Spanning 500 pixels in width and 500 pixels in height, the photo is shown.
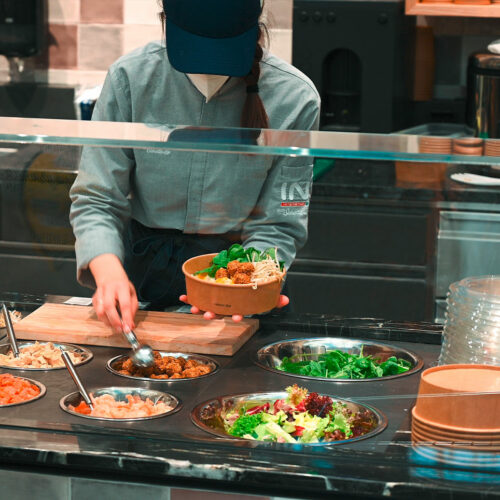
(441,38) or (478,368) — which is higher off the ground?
(441,38)

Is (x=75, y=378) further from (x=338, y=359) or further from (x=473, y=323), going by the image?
(x=473, y=323)

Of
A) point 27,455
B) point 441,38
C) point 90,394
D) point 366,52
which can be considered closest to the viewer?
point 27,455

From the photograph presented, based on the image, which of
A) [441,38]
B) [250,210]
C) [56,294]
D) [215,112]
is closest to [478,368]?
[250,210]

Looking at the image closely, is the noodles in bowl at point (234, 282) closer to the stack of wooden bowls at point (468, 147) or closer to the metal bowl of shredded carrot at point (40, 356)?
the metal bowl of shredded carrot at point (40, 356)

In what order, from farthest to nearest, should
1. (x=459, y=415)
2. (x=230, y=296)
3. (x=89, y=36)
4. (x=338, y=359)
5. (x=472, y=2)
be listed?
(x=89, y=36) < (x=472, y=2) < (x=338, y=359) < (x=230, y=296) < (x=459, y=415)

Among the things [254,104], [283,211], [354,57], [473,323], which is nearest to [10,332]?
[283,211]

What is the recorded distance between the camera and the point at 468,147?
4.69ft

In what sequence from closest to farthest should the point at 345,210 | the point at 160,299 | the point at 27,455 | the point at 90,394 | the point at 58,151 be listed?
the point at 27,455 < the point at 90,394 < the point at 58,151 < the point at 160,299 < the point at 345,210

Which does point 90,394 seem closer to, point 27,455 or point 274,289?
point 27,455

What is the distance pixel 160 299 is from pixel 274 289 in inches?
12.1

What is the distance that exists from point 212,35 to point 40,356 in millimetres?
662

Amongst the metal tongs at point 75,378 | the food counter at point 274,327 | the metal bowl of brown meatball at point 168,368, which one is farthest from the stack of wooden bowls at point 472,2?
the metal tongs at point 75,378

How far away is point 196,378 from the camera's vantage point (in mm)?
1586

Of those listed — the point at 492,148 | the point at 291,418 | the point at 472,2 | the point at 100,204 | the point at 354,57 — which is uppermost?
the point at 472,2
